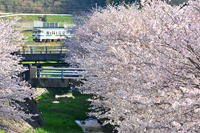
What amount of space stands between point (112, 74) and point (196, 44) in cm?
594

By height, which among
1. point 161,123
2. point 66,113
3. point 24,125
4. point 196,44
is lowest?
point 66,113

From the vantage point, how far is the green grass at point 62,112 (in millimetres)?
21203

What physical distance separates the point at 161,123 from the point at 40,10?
173m

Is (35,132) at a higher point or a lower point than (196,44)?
lower

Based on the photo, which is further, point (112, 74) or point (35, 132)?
point (35, 132)

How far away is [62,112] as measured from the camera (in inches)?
1107

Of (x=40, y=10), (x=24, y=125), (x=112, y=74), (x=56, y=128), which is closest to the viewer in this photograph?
(x=112, y=74)

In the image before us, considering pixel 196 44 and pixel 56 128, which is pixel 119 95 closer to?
pixel 196 44

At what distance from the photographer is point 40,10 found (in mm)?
171750

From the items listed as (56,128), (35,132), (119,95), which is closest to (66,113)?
(56,128)

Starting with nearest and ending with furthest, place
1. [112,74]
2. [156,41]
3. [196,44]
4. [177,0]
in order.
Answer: [196,44], [156,41], [112,74], [177,0]

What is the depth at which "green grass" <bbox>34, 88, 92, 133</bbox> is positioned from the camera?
21.2 m

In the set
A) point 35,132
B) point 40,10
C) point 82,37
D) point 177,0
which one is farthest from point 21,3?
point 35,132

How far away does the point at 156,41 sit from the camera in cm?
927
